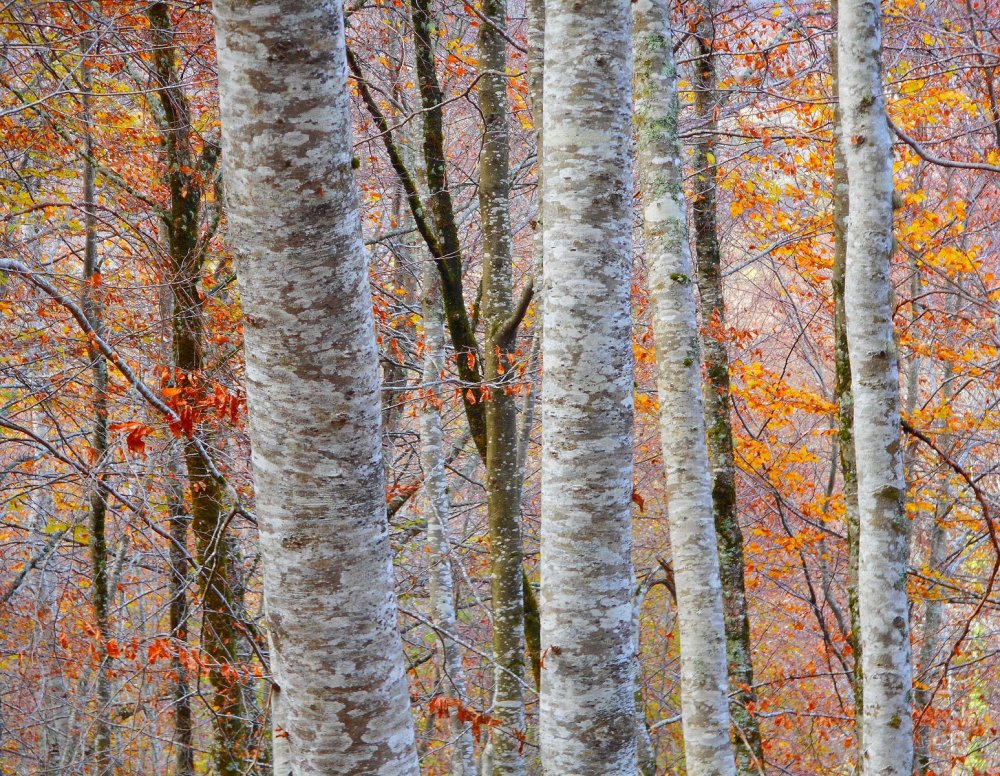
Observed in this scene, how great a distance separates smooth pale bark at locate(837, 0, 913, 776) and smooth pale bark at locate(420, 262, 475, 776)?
9.29 feet

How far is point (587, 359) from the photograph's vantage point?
2305 mm

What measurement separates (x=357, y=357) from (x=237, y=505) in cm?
244

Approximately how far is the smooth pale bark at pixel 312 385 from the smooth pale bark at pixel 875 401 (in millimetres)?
2997

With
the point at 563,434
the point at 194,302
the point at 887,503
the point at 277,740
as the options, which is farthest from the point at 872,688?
the point at 194,302

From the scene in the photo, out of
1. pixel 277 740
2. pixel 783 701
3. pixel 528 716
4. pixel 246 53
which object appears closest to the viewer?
pixel 246 53

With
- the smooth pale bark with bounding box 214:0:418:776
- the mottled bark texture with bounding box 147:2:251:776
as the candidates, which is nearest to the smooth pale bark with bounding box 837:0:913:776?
the smooth pale bark with bounding box 214:0:418:776

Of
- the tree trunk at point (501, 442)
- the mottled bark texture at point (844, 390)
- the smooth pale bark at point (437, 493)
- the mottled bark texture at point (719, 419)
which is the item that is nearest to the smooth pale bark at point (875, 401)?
the mottled bark texture at point (844, 390)

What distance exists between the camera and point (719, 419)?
6.93 metres

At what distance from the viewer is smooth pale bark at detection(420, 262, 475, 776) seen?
6.01m

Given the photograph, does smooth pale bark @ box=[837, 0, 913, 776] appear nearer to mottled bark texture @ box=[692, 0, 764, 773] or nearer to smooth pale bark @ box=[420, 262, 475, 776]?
mottled bark texture @ box=[692, 0, 764, 773]

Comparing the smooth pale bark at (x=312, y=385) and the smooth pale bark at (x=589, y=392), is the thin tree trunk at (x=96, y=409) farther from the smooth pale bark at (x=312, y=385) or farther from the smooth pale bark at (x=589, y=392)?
the smooth pale bark at (x=312, y=385)

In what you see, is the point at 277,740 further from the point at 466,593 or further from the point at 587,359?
the point at 466,593

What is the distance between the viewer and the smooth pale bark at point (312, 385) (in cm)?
142

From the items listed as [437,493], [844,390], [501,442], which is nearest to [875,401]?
[844,390]
